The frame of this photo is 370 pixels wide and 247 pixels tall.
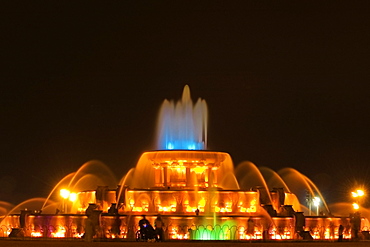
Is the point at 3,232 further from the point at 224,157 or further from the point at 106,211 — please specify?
the point at 224,157

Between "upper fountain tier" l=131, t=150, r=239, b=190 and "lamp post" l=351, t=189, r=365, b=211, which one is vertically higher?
"upper fountain tier" l=131, t=150, r=239, b=190

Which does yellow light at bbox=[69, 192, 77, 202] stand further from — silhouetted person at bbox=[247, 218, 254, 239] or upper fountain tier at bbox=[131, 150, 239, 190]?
silhouetted person at bbox=[247, 218, 254, 239]

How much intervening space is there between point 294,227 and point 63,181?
72.4 ft

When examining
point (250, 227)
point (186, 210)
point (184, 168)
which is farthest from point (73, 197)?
point (250, 227)

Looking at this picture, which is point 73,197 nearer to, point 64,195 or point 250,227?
point 64,195

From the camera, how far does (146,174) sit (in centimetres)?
5184

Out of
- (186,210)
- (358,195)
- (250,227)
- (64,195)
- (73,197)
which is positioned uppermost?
(358,195)

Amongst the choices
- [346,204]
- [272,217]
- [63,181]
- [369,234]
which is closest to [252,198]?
[272,217]

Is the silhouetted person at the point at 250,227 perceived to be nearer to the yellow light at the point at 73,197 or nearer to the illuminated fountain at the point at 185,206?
the illuminated fountain at the point at 185,206

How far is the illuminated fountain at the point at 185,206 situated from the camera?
132 ft

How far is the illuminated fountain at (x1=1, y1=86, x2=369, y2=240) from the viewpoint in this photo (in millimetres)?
40250

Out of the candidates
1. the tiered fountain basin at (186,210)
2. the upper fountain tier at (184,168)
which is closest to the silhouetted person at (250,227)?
the tiered fountain basin at (186,210)

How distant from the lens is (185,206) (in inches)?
1750

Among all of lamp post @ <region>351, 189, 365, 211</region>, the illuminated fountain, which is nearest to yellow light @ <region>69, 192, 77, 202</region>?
the illuminated fountain
